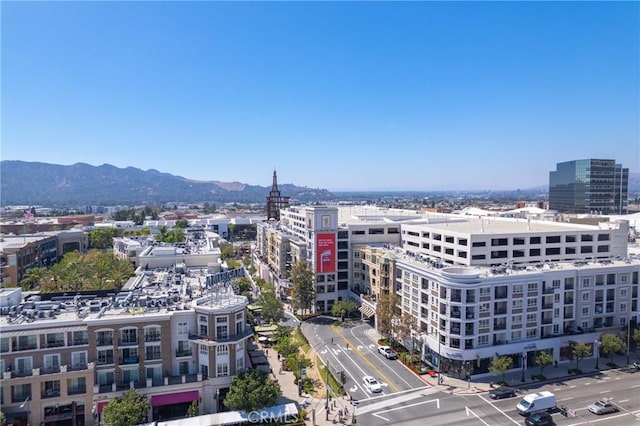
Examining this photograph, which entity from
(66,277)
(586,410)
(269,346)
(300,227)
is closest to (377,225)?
(300,227)

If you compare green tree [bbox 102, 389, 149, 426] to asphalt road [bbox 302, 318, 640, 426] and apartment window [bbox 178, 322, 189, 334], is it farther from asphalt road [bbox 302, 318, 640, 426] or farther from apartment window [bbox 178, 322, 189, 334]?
asphalt road [bbox 302, 318, 640, 426]

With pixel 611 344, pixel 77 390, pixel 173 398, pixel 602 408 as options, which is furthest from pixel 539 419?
pixel 77 390

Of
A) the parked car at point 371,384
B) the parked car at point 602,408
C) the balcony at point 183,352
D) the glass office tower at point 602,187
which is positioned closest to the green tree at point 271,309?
the parked car at point 371,384

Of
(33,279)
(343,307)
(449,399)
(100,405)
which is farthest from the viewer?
(33,279)

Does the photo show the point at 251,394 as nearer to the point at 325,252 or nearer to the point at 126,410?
the point at 126,410

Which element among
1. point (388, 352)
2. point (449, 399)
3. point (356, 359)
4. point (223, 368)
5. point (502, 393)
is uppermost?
point (223, 368)

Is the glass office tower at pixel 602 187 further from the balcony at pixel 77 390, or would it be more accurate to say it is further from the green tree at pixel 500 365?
the balcony at pixel 77 390

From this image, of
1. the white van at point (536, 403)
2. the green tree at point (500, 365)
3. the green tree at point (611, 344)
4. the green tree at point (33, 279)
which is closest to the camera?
the white van at point (536, 403)
